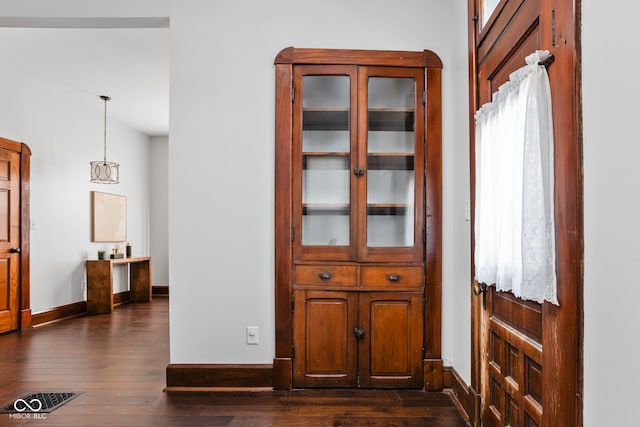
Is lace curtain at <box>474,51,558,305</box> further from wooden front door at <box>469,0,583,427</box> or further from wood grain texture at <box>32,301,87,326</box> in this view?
wood grain texture at <box>32,301,87,326</box>

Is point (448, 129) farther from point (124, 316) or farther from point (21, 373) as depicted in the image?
point (124, 316)

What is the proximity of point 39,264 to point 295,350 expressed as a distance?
4.15 meters

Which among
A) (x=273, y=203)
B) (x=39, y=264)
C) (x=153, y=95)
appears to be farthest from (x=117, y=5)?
(x=39, y=264)

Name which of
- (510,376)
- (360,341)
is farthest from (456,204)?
(510,376)

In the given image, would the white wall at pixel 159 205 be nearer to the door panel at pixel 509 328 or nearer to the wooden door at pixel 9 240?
the wooden door at pixel 9 240

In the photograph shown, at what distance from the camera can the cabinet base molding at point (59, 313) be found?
18.2ft

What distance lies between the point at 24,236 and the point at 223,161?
3.59m

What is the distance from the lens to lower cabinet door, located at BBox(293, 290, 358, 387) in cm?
312

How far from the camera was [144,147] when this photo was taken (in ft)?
27.6

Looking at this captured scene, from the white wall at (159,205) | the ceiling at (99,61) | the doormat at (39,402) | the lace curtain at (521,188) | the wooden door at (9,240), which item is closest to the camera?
the lace curtain at (521,188)

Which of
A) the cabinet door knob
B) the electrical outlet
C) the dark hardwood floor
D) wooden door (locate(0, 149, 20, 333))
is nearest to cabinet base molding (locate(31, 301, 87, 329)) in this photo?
wooden door (locate(0, 149, 20, 333))

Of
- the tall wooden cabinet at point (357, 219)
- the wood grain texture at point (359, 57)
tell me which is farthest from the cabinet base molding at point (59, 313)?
the wood grain texture at point (359, 57)

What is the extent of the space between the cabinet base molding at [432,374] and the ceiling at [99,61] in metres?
3.49

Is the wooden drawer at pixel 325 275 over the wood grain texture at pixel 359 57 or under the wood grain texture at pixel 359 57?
under
